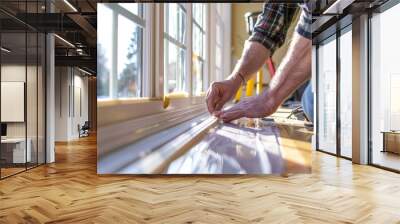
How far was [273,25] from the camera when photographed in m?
5.30

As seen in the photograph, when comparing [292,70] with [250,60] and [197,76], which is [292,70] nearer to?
[250,60]

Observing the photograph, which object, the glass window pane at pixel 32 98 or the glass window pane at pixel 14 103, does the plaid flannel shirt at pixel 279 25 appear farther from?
the glass window pane at pixel 32 98

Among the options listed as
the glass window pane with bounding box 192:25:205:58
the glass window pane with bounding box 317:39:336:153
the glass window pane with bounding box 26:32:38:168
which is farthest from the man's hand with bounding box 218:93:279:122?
the glass window pane with bounding box 317:39:336:153

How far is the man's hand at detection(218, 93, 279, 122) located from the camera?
5.21 meters

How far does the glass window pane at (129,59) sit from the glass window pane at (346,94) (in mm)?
4197

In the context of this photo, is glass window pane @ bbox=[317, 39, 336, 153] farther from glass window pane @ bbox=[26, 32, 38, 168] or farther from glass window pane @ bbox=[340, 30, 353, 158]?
glass window pane @ bbox=[26, 32, 38, 168]

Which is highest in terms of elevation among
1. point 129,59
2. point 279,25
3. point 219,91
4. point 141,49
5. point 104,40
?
point 279,25

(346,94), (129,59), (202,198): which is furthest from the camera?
(346,94)

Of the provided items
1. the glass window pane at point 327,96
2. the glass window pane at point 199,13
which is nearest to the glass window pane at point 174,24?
the glass window pane at point 199,13

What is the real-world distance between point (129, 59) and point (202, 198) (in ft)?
5.92

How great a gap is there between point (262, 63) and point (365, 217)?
7.44ft

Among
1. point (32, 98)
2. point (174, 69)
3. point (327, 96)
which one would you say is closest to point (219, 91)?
point (174, 69)

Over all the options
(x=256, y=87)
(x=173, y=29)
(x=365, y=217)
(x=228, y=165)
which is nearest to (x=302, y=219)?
(x=365, y=217)

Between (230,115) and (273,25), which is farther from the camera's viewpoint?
(273,25)
